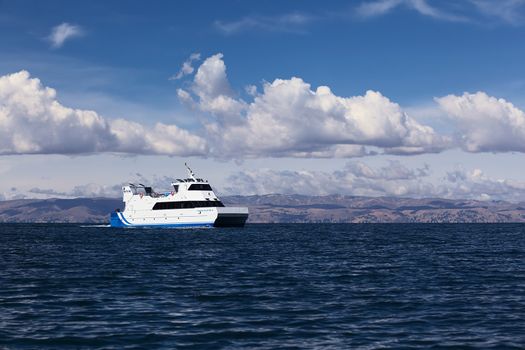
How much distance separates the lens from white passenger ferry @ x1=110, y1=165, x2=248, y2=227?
11019 cm

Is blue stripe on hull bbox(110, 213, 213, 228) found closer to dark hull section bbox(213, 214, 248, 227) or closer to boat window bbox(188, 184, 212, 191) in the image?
dark hull section bbox(213, 214, 248, 227)

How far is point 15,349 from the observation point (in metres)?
18.8

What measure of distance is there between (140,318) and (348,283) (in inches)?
589

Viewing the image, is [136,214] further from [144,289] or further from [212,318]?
[212,318]

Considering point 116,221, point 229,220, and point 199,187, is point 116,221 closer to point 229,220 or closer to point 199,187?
point 199,187

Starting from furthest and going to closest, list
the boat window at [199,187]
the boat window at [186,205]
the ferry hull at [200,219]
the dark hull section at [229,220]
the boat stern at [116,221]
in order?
the boat stern at [116,221] → the boat window at [186,205] → the dark hull section at [229,220] → the boat window at [199,187] → the ferry hull at [200,219]

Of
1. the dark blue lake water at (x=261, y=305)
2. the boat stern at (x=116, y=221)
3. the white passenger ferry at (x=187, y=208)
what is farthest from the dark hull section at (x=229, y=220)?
the dark blue lake water at (x=261, y=305)

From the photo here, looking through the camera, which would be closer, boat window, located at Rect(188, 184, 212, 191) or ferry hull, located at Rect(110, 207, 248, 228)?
ferry hull, located at Rect(110, 207, 248, 228)

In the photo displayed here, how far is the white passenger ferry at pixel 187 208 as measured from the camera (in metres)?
110

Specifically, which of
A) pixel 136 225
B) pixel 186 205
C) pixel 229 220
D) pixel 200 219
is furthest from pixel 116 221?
pixel 229 220

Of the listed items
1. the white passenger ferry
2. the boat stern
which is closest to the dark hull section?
the white passenger ferry

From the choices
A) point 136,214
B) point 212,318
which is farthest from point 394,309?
point 136,214

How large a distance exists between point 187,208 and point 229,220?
812 cm

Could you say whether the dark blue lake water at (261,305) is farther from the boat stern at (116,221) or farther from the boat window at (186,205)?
the boat stern at (116,221)
